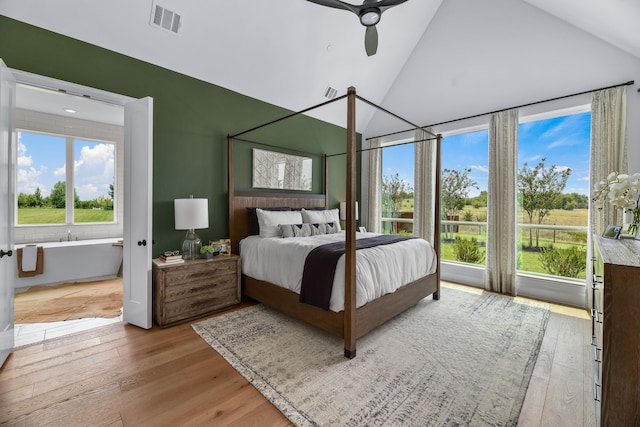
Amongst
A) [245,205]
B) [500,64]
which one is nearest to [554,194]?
[500,64]

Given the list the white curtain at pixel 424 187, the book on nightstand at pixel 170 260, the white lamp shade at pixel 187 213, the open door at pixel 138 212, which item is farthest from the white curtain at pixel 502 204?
the open door at pixel 138 212

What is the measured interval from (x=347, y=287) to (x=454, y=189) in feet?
11.5

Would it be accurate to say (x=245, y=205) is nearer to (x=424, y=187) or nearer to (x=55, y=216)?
(x=424, y=187)

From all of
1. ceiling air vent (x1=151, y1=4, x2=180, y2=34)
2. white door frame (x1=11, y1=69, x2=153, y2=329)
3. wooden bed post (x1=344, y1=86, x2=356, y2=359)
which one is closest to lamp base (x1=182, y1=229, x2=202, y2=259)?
white door frame (x1=11, y1=69, x2=153, y2=329)

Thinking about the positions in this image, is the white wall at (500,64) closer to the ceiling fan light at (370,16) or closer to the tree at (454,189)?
the tree at (454,189)

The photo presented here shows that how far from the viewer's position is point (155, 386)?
6.28 ft

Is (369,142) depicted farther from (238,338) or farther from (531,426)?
(531,426)

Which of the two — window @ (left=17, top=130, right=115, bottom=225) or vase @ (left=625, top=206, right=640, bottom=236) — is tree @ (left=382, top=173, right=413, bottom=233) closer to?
vase @ (left=625, top=206, right=640, bottom=236)

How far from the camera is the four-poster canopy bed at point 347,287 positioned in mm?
2307

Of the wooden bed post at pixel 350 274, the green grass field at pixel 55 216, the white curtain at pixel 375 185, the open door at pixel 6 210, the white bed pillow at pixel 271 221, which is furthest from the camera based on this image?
the white curtain at pixel 375 185

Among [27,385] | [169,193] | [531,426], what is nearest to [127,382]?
[27,385]

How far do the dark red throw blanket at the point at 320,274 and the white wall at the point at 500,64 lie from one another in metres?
3.46

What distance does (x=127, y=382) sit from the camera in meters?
1.96

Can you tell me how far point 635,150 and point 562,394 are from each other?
3.03 meters
